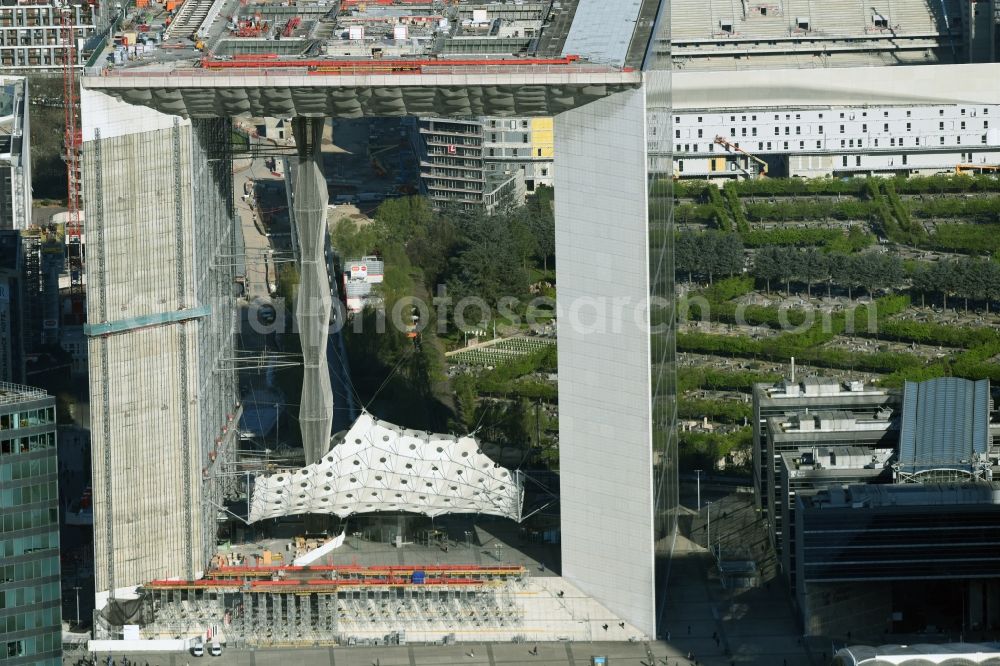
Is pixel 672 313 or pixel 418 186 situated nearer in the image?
pixel 672 313

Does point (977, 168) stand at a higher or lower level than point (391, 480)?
higher

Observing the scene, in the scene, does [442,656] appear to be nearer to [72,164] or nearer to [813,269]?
[813,269]

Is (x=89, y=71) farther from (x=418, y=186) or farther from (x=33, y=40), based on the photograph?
(x=33, y=40)

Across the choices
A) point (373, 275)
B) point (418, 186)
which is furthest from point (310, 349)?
point (418, 186)

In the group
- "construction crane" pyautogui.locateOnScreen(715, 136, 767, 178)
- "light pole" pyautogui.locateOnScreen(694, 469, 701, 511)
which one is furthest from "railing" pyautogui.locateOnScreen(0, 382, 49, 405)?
"construction crane" pyautogui.locateOnScreen(715, 136, 767, 178)

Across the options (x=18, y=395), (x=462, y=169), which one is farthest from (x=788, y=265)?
(x=18, y=395)
